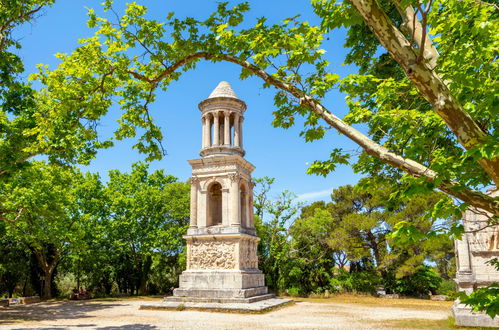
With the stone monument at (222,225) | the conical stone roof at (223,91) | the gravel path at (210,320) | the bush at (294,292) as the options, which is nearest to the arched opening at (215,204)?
the stone monument at (222,225)

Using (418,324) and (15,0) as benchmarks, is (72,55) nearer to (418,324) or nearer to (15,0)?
(15,0)

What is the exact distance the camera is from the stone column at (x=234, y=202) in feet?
59.5

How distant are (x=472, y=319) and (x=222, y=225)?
11.2 meters

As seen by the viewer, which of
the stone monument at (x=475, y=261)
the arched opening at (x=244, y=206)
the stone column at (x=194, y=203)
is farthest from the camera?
the arched opening at (x=244, y=206)

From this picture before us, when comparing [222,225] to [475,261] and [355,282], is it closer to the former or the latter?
[475,261]

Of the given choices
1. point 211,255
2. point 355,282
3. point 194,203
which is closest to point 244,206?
point 194,203

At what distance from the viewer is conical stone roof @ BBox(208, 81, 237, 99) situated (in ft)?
68.8

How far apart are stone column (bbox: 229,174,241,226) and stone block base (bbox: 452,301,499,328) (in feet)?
33.2

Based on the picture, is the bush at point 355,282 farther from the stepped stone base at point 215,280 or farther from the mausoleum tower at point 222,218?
the stepped stone base at point 215,280

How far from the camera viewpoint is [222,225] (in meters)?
18.3

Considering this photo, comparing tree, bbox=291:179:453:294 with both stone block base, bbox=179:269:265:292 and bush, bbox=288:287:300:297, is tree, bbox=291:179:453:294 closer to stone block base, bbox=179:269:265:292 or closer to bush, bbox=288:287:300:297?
bush, bbox=288:287:300:297

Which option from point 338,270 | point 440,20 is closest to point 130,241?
point 338,270

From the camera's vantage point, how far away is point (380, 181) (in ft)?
19.7

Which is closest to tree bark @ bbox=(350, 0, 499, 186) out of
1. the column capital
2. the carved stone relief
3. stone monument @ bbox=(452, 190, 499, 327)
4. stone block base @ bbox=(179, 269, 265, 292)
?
stone monument @ bbox=(452, 190, 499, 327)
